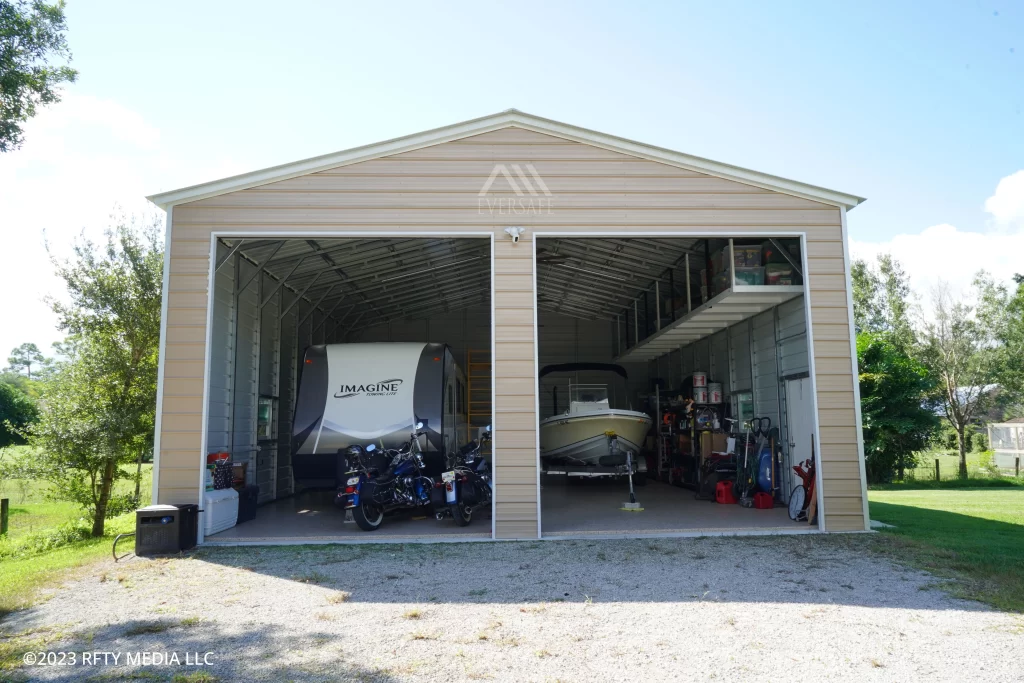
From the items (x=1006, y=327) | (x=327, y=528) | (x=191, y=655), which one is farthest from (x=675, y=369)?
(x=1006, y=327)

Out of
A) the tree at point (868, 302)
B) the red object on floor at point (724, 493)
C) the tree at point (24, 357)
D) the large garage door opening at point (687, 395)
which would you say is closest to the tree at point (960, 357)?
the tree at point (868, 302)

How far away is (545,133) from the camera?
743cm

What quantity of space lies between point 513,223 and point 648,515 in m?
3.92

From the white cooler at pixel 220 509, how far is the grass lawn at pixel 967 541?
21.4ft

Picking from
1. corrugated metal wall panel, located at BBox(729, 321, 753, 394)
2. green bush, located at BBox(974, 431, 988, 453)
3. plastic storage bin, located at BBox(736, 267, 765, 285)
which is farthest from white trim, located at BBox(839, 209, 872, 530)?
green bush, located at BBox(974, 431, 988, 453)

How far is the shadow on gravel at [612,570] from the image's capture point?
481cm

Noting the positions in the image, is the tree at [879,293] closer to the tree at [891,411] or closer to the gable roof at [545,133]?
the tree at [891,411]

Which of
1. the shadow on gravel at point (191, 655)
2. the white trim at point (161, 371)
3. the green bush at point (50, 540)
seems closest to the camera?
the shadow on gravel at point (191, 655)

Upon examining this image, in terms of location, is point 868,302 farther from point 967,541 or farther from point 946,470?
point 967,541

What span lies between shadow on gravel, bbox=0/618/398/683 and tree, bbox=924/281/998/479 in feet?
79.0

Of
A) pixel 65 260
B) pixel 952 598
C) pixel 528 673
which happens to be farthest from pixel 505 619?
pixel 65 260

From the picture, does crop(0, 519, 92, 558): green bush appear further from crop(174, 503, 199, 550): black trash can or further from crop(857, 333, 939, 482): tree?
crop(857, 333, 939, 482): tree

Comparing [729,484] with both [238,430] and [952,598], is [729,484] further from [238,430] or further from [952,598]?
[238,430]

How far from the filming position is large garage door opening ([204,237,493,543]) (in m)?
7.86
